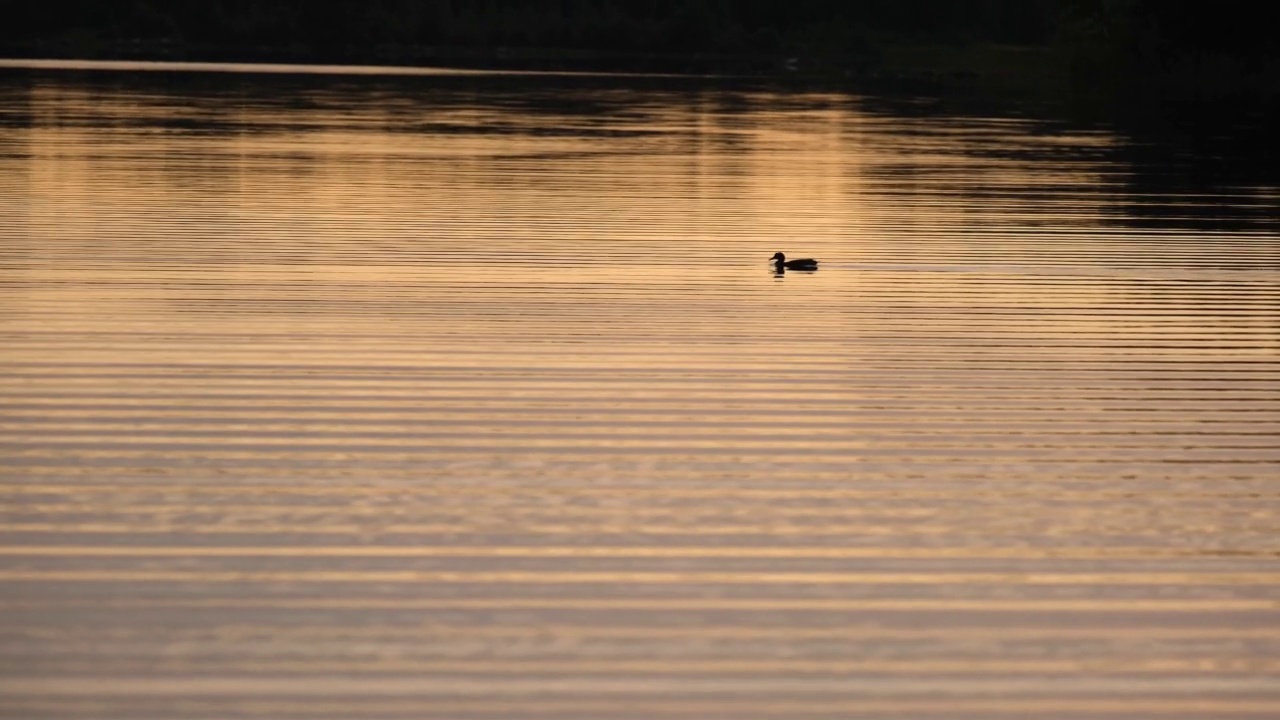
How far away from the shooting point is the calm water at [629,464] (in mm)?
6320

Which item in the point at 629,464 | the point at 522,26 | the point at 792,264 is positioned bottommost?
the point at 629,464

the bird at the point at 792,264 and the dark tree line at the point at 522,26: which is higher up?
the dark tree line at the point at 522,26

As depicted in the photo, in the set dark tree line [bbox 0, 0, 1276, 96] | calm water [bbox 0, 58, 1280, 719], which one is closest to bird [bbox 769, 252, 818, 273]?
calm water [bbox 0, 58, 1280, 719]

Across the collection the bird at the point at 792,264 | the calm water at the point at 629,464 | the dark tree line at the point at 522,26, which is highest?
the dark tree line at the point at 522,26

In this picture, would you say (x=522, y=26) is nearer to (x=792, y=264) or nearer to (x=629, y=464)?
(x=792, y=264)

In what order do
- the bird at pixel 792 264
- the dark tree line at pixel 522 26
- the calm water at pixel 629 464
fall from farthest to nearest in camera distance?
the dark tree line at pixel 522 26 → the bird at pixel 792 264 → the calm water at pixel 629 464

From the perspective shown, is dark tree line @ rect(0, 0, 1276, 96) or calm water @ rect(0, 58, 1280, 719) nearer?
calm water @ rect(0, 58, 1280, 719)

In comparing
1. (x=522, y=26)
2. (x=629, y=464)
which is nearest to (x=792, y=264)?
(x=629, y=464)

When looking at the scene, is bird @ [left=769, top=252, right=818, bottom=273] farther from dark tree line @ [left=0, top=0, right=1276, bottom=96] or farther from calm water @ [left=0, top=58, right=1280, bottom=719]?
dark tree line @ [left=0, top=0, right=1276, bottom=96]

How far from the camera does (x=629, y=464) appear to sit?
351 inches

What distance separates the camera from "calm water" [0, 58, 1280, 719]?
249 inches

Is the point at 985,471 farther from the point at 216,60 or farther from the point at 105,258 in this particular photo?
the point at 216,60

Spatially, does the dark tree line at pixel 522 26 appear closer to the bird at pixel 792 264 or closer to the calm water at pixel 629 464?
the calm water at pixel 629 464

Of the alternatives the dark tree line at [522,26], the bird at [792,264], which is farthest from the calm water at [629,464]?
the dark tree line at [522,26]
